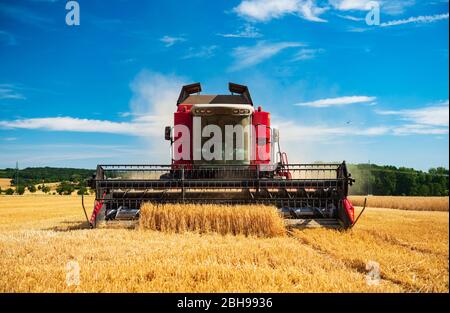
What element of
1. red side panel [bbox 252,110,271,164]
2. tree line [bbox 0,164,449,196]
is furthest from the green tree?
red side panel [bbox 252,110,271,164]

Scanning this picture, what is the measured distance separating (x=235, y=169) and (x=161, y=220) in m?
2.10

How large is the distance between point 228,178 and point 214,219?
1.15 meters

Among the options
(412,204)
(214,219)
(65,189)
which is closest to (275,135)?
(214,219)

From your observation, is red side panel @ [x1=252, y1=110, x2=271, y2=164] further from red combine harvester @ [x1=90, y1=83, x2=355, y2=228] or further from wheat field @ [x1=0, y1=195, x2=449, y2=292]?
wheat field @ [x1=0, y1=195, x2=449, y2=292]

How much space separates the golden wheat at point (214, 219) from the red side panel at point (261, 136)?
1807mm

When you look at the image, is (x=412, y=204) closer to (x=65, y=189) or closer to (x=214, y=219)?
(x=214, y=219)

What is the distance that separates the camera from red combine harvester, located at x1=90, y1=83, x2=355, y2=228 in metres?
8.74

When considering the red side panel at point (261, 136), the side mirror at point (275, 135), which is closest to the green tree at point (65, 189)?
the red side panel at point (261, 136)

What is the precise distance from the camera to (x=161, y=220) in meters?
8.37

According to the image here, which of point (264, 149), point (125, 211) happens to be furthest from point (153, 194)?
point (264, 149)

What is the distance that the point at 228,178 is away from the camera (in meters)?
9.05

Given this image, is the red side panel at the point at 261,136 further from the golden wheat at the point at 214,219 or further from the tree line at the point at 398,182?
the tree line at the point at 398,182
